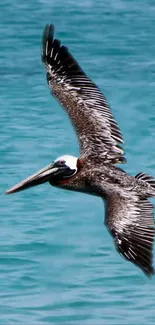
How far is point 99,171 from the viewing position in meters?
10.4

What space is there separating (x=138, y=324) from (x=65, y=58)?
2.47 meters

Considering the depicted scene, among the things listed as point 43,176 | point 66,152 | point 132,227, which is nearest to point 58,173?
point 43,176

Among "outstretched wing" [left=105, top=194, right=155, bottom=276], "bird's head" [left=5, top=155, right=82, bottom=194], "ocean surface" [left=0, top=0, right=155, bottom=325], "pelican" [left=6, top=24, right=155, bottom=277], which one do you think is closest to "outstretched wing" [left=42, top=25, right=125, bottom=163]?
"pelican" [left=6, top=24, right=155, bottom=277]

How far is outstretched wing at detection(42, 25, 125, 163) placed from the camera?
1101 cm

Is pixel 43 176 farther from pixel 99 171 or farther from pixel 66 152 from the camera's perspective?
pixel 66 152

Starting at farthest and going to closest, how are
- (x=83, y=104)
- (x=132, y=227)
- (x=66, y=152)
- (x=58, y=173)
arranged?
(x=66, y=152) < (x=83, y=104) < (x=58, y=173) < (x=132, y=227)

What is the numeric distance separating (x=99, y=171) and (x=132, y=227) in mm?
1128

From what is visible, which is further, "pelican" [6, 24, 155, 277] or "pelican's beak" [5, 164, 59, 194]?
"pelican's beak" [5, 164, 59, 194]

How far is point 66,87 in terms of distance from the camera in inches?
456

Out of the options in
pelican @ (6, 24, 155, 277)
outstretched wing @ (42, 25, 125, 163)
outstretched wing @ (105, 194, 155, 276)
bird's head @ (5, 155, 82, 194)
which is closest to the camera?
outstretched wing @ (105, 194, 155, 276)

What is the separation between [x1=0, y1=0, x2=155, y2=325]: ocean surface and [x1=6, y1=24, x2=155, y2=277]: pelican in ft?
4.30

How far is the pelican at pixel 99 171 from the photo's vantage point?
30.5 feet

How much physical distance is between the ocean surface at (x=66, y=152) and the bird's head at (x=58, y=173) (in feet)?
3.90

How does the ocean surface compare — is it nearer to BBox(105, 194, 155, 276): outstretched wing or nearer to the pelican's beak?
the pelican's beak
